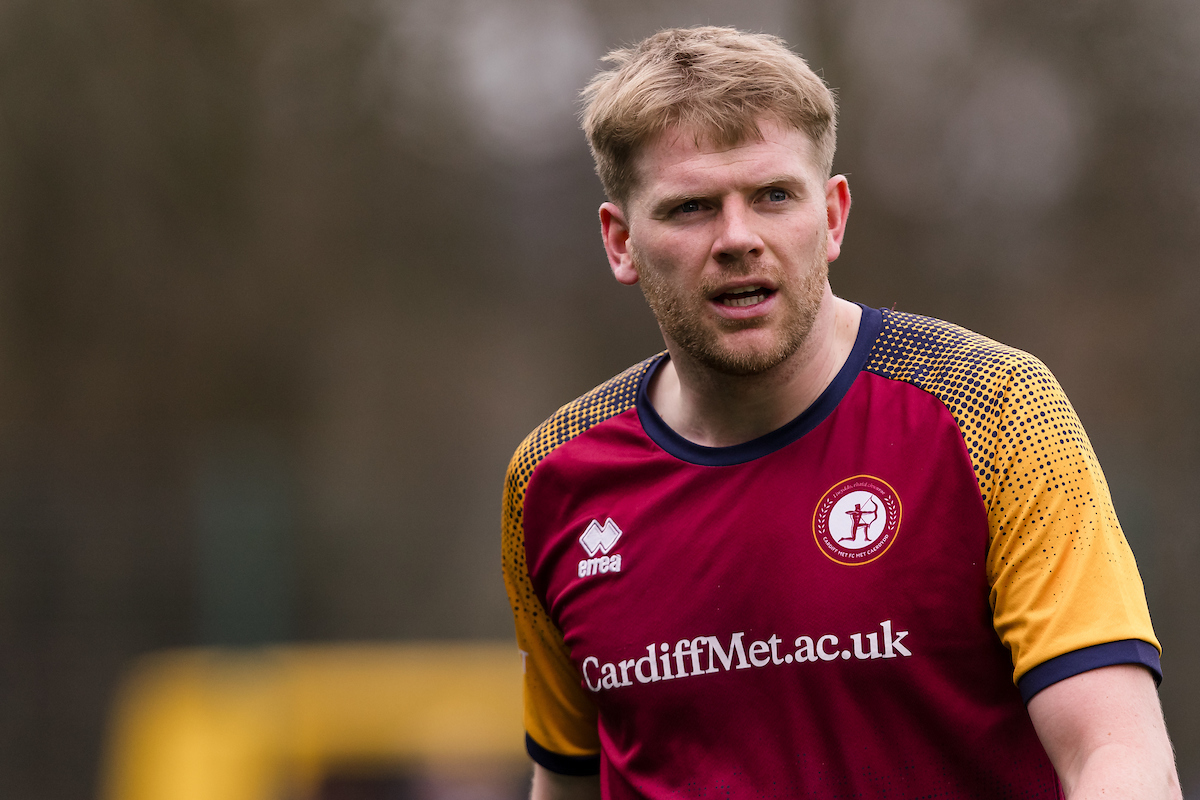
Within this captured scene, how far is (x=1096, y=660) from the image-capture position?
2.05m

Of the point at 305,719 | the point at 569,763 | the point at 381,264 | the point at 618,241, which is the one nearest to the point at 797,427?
the point at 618,241

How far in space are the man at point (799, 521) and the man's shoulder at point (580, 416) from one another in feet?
0.26

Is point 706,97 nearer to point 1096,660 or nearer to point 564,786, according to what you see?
point 1096,660

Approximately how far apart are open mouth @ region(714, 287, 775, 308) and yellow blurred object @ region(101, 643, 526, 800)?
20.0ft

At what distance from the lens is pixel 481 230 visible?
17375 mm

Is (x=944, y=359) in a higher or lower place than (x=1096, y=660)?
higher

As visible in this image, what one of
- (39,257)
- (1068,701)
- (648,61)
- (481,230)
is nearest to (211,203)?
(39,257)

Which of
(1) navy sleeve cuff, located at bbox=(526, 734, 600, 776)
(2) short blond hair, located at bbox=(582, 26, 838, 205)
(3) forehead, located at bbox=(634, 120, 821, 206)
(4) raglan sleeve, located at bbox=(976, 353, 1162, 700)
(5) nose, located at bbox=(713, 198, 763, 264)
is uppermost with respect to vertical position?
(2) short blond hair, located at bbox=(582, 26, 838, 205)

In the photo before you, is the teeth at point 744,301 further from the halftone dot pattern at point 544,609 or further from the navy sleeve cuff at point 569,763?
the navy sleeve cuff at point 569,763

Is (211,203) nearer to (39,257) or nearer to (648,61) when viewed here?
(39,257)

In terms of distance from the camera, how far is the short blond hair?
2.49m

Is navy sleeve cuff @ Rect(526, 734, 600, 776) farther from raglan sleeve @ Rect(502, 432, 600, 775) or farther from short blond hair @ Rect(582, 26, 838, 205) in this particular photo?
short blond hair @ Rect(582, 26, 838, 205)

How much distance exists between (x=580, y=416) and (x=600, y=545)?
1.19 ft

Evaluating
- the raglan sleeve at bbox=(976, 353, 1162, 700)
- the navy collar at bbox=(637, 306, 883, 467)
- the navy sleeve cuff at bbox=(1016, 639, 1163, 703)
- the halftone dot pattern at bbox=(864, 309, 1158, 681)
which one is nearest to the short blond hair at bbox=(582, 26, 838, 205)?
the navy collar at bbox=(637, 306, 883, 467)
